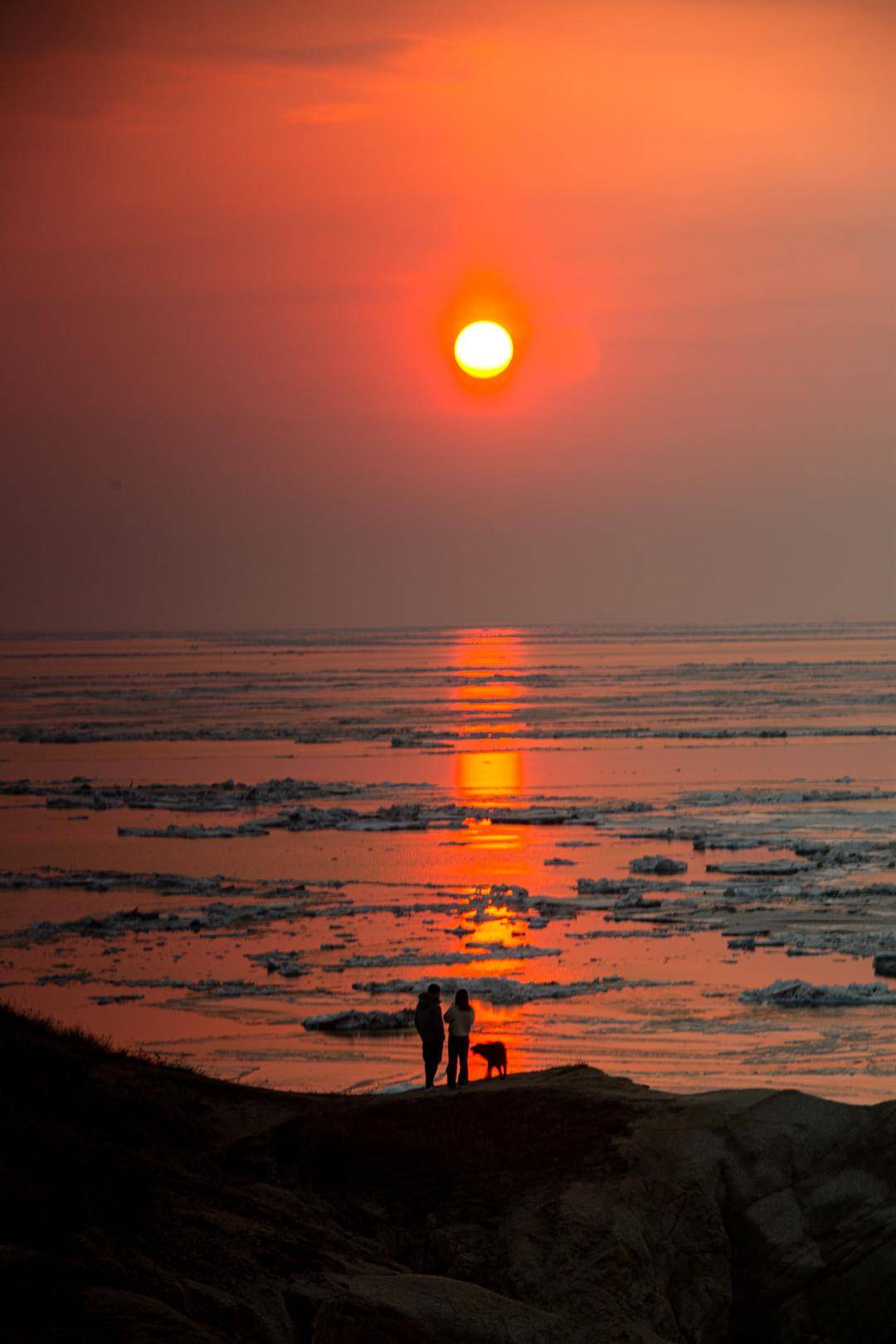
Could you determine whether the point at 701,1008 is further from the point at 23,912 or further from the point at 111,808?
the point at 111,808

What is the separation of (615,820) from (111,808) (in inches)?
583

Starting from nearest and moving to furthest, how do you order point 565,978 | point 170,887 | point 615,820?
point 565,978, point 170,887, point 615,820

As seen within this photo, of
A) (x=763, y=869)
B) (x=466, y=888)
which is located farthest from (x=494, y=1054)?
(x=763, y=869)

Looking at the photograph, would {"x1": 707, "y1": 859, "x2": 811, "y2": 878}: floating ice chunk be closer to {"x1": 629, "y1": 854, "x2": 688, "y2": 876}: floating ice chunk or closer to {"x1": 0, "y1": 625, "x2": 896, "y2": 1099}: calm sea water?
{"x1": 0, "y1": 625, "x2": 896, "y2": 1099}: calm sea water

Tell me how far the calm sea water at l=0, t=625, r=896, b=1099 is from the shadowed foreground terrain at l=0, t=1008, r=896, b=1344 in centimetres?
513

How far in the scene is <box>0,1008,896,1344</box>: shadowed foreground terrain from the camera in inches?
402

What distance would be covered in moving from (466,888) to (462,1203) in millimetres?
19502

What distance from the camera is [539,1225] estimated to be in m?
12.7

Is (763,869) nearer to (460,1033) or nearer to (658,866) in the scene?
(658,866)

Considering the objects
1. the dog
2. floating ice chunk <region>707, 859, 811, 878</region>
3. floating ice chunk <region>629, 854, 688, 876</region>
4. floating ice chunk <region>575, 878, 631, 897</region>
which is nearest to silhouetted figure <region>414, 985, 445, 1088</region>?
the dog

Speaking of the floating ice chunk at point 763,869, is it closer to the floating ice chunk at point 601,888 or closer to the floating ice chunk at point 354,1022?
the floating ice chunk at point 601,888

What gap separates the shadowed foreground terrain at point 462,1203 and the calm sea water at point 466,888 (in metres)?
5.13

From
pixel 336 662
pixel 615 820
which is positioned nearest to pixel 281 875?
pixel 615 820

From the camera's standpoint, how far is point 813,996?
23328 millimetres
